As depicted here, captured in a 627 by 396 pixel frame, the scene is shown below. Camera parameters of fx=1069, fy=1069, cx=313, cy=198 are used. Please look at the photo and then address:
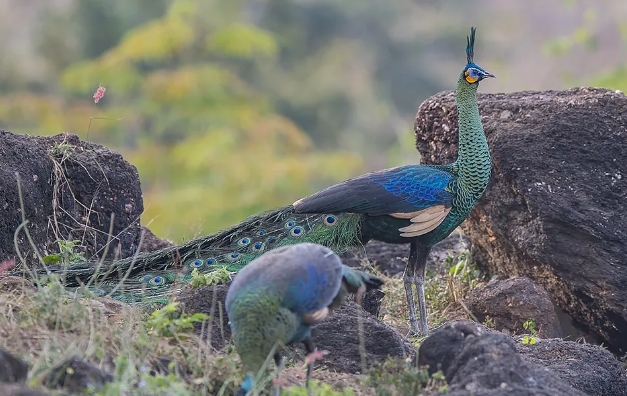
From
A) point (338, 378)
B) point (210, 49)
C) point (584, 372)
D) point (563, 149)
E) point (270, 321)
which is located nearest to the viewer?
point (270, 321)

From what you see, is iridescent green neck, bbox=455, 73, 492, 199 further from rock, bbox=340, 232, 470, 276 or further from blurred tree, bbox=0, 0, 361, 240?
blurred tree, bbox=0, 0, 361, 240

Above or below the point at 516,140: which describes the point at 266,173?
above

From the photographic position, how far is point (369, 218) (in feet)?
25.0

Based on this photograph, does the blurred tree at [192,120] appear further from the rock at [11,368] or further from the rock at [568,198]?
the rock at [11,368]

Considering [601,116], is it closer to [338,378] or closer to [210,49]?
[338,378]

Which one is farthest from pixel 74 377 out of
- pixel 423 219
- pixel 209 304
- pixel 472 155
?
pixel 472 155

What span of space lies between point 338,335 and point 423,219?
1.49 metres

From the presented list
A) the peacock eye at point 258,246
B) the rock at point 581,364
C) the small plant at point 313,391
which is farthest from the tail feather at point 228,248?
the small plant at point 313,391

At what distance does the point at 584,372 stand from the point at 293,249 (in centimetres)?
218

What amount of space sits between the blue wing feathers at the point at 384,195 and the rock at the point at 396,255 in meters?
2.14

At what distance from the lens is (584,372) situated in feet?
21.3

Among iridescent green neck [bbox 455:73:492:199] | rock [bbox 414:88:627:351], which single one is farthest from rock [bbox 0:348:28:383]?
rock [bbox 414:88:627:351]

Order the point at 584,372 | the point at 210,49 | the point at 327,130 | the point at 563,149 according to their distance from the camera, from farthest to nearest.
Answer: the point at 327,130 < the point at 210,49 < the point at 563,149 < the point at 584,372

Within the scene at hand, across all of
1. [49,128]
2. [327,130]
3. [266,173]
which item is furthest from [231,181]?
[327,130]
